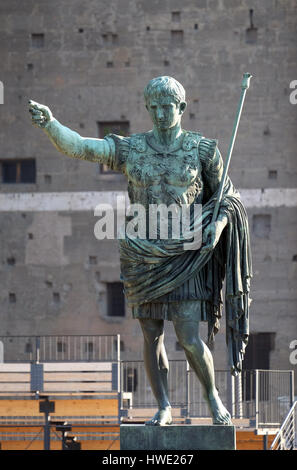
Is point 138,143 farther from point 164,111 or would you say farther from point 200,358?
point 200,358

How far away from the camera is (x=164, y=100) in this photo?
10.0 meters

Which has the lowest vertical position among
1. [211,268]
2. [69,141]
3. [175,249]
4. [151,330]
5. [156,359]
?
[156,359]

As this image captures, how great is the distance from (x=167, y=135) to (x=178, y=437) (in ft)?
7.24

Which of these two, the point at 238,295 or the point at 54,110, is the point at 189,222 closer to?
the point at 238,295

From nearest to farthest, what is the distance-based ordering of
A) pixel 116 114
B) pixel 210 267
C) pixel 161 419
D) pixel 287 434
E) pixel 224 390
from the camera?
pixel 161 419 → pixel 210 267 → pixel 287 434 → pixel 224 390 → pixel 116 114

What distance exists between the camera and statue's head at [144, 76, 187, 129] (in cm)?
1000

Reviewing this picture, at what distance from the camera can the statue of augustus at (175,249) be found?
988cm

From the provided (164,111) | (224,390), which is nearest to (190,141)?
(164,111)

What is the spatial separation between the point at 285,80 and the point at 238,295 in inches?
→ 794

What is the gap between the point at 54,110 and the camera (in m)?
29.9

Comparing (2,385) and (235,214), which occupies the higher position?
(235,214)

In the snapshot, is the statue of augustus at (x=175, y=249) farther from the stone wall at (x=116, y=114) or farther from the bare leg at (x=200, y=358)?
the stone wall at (x=116, y=114)
